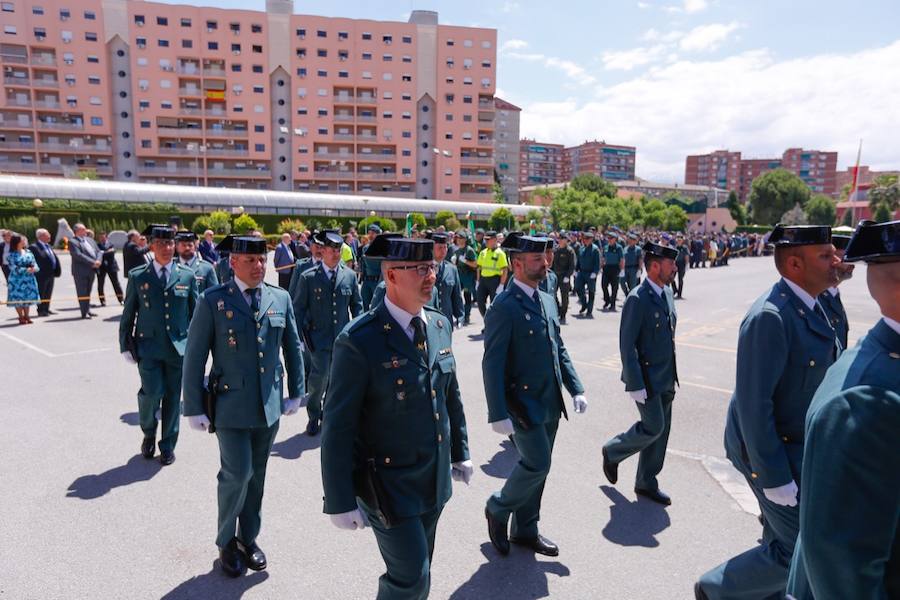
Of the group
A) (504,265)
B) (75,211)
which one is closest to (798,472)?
(504,265)

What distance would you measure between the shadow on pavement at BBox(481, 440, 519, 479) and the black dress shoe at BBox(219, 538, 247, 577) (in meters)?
2.41

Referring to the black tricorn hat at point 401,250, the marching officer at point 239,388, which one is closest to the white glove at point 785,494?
the black tricorn hat at point 401,250

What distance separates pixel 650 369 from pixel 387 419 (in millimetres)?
2954

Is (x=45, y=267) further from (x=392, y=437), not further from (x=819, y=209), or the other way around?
(x=819, y=209)

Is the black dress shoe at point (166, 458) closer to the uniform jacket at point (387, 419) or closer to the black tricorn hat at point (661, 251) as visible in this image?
the uniform jacket at point (387, 419)

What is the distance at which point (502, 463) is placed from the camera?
589 cm

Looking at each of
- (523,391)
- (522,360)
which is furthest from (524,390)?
(522,360)

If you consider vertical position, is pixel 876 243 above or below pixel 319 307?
above

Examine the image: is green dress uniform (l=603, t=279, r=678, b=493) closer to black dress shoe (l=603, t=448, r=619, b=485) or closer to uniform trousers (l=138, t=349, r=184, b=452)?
black dress shoe (l=603, t=448, r=619, b=485)

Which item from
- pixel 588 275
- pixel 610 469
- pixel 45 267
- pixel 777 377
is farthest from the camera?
pixel 588 275

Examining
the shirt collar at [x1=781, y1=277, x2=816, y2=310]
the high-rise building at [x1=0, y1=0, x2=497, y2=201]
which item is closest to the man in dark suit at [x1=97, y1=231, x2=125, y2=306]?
the shirt collar at [x1=781, y1=277, x2=816, y2=310]

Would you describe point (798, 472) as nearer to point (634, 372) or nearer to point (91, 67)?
point (634, 372)

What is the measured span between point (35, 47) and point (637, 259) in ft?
247

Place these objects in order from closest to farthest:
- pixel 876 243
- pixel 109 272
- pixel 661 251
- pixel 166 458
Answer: pixel 876 243, pixel 661 251, pixel 166 458, pixel 109 272
